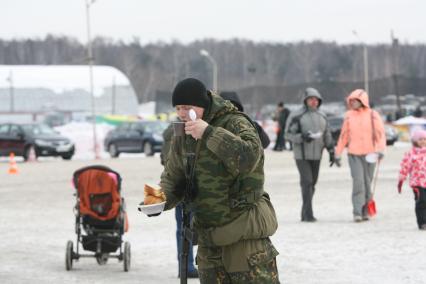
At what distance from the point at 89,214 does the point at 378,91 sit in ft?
264

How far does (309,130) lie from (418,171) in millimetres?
1882

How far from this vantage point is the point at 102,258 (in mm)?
12016

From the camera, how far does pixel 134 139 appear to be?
144 ft

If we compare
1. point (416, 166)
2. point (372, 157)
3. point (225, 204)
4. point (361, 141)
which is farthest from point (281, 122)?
point (225, 204)

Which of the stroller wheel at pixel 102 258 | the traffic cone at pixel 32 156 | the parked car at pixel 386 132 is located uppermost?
the stroller wheel at pixel 102 258

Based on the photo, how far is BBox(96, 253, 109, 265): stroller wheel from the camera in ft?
39.1

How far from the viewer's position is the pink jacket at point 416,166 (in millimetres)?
14594

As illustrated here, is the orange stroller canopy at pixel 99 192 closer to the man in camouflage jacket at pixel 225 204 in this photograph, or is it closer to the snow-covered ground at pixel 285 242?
the snow-covered ground at pixel 285 242

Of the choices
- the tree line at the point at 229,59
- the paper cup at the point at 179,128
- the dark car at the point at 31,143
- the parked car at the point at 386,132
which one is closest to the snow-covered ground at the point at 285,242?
the paper cup at the point at 179,128

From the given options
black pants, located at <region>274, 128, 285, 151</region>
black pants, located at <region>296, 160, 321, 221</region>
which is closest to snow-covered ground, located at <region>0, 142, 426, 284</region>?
black pants, located at <region>296, 160, 321, 221</region>

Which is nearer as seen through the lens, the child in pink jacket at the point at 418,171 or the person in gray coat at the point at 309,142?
the child in pink jacket at the point at 418,171

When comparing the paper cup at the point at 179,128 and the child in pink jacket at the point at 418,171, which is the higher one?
the paper cup at the point at 179,128

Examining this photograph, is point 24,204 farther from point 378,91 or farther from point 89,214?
point 378,91

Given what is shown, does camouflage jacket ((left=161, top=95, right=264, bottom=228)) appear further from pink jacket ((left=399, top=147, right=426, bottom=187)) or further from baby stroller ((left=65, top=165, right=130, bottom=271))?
pink jacket ((left=399, top=147, right=426, bottom=187))
